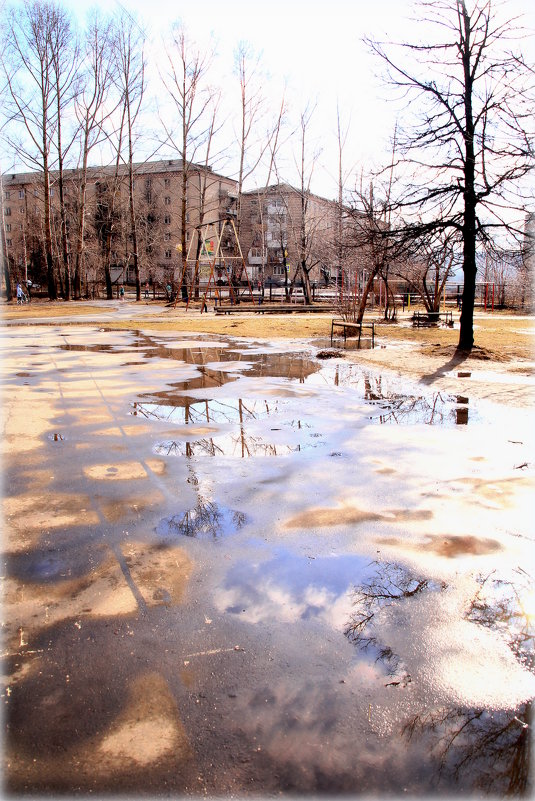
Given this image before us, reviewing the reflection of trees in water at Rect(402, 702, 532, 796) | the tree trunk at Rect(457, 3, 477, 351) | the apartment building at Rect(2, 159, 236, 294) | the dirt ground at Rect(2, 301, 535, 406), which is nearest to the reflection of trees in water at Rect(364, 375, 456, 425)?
the dirt ground at Rect(2, 301, 535, 406)

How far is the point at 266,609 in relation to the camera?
3389mm

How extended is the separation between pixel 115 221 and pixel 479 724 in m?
53.2

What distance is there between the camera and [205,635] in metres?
3.11

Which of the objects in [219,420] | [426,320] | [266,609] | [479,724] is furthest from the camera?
[426,320]

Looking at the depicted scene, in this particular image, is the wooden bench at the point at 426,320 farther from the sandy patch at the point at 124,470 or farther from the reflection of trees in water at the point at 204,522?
the reflection of trees in water at the point at 204,522

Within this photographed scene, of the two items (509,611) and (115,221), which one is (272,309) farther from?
(509,611)

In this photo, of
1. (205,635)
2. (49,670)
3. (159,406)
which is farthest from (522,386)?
(49,670)

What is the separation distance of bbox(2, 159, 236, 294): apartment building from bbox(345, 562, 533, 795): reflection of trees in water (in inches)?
1743

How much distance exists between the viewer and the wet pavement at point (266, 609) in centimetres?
233

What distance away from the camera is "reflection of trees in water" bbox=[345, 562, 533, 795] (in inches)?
89.6

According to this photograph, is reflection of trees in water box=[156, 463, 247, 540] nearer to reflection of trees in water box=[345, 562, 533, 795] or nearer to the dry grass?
reflection of trees in water box=[345, 562, 533, 795]

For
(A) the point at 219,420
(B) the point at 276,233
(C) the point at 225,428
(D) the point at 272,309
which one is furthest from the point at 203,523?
(B) the point at 276,233

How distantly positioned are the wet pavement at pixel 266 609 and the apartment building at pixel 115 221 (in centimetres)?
4139

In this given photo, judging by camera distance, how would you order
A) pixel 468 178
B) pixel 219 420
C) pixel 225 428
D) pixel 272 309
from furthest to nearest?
pixel 272 309
pixel 468 178
pixel 219 420
pixel 225 428
